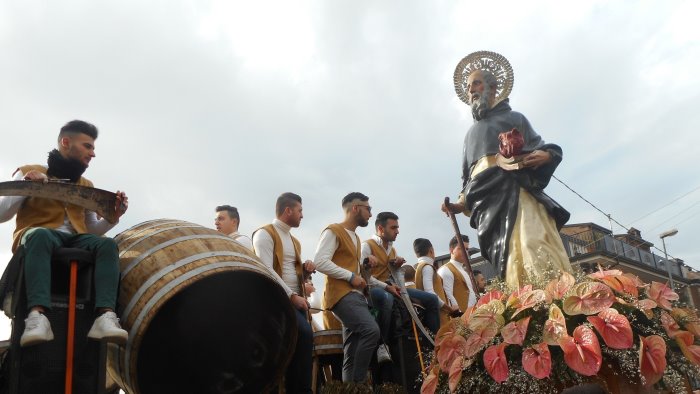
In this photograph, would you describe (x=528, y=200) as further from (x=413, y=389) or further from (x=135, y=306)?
(x=135, y=306)

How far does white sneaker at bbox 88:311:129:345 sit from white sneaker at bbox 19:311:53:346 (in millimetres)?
188

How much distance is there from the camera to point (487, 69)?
265 inches

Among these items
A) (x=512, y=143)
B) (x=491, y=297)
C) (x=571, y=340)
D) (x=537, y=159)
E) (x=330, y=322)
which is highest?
(x=512, y=143)

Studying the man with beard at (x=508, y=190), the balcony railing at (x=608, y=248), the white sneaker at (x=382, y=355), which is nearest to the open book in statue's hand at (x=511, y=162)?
the man with beard at (x=508, y=190)

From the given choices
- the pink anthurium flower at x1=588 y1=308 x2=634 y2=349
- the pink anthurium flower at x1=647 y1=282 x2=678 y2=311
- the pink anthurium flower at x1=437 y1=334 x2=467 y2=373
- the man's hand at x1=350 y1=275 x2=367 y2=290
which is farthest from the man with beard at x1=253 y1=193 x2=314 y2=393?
the pink anthurium flower at x1=647 y1=282 x2=678 y2=311

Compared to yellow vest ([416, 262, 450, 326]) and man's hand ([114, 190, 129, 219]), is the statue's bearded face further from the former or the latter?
man's hand ([114, 190, 129, 219])

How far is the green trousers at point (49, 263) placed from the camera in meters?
2.89

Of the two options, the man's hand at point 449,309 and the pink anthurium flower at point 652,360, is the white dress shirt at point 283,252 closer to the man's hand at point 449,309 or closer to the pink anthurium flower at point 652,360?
the man's hand at point 449,309

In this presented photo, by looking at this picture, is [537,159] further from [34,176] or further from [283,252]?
[34,176]

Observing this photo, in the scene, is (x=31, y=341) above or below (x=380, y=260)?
below

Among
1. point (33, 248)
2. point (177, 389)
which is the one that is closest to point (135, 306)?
point (33, 248)

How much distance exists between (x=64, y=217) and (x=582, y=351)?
306cm

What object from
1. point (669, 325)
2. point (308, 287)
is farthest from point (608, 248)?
point (669, 325)

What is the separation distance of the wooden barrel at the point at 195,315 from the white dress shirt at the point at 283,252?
1374mm
